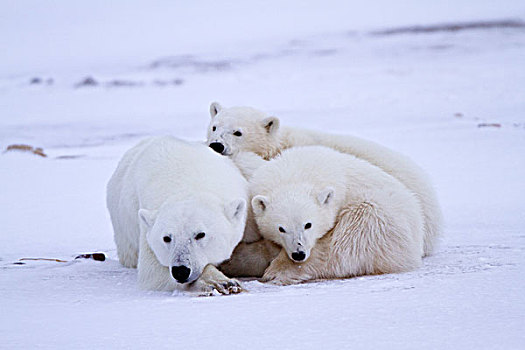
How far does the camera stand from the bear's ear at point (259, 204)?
13.4ft

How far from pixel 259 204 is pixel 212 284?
742 mm

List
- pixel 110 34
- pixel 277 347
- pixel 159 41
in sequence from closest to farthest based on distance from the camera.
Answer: pixel 277 347 → pixel 159 41 → pixel 110 34

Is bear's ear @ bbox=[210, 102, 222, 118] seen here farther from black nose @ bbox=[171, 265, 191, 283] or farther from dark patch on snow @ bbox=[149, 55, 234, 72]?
dark patch on snow @ bbox=[149, 55, 234, 72]

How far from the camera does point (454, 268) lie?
3.77 meters

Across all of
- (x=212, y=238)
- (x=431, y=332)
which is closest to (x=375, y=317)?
(x=431, y=332)

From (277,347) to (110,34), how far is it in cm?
5013

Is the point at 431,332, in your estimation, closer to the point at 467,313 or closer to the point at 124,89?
the point at 467,313

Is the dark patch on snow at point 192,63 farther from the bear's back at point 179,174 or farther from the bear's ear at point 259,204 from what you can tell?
the bear's ear at point 259,204

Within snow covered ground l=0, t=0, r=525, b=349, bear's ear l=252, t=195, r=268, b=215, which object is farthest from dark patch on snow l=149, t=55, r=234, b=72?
bear's ear l=252, t=195, r=268, b=215

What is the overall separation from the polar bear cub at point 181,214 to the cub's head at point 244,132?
55cm

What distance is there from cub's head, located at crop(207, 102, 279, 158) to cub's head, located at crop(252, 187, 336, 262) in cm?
115

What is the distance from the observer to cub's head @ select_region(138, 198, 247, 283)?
11.4ft

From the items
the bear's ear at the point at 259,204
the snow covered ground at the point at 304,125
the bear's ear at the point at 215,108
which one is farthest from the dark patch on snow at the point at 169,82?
the bear's ear at the point at 259,204

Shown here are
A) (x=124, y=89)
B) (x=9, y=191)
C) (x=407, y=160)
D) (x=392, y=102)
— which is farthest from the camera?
(x=124, y=89)
